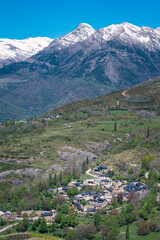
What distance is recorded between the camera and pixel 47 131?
165875 millimetres

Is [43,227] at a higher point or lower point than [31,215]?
lower

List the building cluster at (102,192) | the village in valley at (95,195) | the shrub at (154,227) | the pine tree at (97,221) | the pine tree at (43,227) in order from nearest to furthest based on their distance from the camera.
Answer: the pine tree at (97,221) < the shrub at (154,227) < the pine tree at (43,227) < the village in valley at (95,195) < the building cluster at (102,192)

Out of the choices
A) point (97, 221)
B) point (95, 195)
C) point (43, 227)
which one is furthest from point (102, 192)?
point (43, 227)

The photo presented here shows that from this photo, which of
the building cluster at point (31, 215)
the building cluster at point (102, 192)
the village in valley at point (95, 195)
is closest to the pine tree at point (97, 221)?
the village in valley at point (95, 195)

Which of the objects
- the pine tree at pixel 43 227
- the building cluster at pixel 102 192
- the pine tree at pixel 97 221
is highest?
the building cluster at pixel 102 192

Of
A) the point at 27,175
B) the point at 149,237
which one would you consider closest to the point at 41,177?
the point at 27,175

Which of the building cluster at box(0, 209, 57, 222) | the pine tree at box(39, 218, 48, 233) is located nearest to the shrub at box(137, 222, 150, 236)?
the pine tree at box(39, 218, 48, 233)

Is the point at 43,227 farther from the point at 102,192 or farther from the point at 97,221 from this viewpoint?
the point at 102,192

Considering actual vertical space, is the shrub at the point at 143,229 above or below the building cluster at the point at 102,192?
below

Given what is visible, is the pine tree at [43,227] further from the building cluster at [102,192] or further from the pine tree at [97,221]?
the building cluster at [102,192]

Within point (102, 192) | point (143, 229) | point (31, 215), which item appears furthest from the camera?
point (102, 192)

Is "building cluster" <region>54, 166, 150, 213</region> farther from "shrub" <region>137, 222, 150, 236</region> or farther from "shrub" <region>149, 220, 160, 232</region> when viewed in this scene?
"shrub" <region>137, 222, 150, 236</region>

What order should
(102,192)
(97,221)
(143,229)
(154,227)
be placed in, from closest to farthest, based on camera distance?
(143,229) → (154,227) → (97,221) → (102,192)

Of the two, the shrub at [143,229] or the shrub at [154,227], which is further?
the shrub at [154,227]
